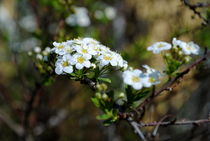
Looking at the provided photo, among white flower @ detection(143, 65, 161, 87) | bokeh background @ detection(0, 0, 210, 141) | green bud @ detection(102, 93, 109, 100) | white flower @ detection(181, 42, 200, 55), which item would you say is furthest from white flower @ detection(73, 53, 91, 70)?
bokeh background @ detection(0, 0, 210, 141)

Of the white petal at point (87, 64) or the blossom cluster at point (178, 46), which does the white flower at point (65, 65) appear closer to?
the white petal at point (87, 64)

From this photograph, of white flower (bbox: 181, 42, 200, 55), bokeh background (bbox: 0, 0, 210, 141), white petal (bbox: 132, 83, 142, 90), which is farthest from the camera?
bokeh background (bbox: 0, 0, 210, 141)

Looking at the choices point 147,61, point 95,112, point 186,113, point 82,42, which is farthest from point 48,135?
point 82,42

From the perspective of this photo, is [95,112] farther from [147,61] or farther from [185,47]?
[185,47]

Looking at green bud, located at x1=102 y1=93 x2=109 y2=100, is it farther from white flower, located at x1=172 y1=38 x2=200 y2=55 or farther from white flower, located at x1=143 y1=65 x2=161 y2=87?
white flower, located at x1=172 y1=38 x2=200 y2=55

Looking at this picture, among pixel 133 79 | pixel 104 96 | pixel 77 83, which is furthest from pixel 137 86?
pixel 77 83

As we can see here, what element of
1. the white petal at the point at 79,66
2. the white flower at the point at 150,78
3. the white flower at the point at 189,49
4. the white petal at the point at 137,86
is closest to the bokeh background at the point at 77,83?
the white flower at the point at 189,49

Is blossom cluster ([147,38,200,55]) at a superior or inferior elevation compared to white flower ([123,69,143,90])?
superior

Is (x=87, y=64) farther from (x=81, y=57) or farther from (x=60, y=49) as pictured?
(x=60, y=49)
